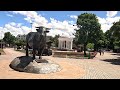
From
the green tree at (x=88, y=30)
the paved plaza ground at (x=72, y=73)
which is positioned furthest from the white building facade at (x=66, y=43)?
the paved plaza ground at (x=72, y=73)

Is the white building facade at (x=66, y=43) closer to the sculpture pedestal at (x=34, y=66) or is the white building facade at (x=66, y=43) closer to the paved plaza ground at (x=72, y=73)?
the paved plaza ground at (x=72, y=73)

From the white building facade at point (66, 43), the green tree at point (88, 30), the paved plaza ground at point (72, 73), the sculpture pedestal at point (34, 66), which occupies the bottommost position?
the paved plaza ground at point (72, 73)

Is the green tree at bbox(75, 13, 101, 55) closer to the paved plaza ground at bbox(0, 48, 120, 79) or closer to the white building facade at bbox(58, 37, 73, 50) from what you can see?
the white building facade at bbox(58, 37, 73, 50)

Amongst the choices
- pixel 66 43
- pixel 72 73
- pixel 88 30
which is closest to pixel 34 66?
pixel 72 73

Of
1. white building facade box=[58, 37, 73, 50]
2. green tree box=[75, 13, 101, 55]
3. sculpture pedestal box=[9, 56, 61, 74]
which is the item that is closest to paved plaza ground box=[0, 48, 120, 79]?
sculpture pedestal box=[9, 56, 61, 74]

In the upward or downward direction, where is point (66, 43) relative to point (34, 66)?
upward

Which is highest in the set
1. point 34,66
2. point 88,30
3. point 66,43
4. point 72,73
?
point 88,30

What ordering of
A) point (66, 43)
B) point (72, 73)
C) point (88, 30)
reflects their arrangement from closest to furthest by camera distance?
1. point (72, 73)
2. point (88, 30)
3. point (66, 43)

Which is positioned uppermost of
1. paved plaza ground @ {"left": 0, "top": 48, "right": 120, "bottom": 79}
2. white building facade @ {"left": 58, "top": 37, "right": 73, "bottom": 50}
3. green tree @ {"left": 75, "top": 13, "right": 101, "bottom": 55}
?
green tree @ {"left": 75, "top": 13, "right": 101, "bottom": 55}

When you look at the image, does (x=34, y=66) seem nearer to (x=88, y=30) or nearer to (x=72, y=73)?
(x=72, y=73)

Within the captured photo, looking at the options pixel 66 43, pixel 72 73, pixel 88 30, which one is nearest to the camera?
pixel 72 73
